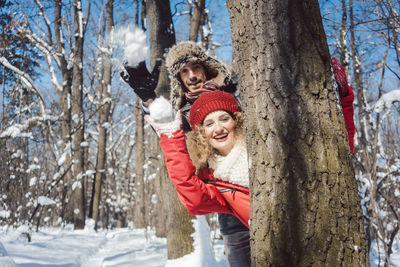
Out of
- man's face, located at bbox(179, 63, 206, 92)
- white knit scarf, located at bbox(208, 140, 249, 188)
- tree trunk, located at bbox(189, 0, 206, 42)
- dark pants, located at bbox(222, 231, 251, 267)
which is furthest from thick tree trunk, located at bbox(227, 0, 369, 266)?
tree trunk, located at bbox(189, 0, 206, 42)

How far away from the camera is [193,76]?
6.39ft

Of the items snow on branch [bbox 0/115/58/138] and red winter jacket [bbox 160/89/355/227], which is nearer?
red winter jacket [bbox 160/89/355/227]

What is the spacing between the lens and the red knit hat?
62.2 inches

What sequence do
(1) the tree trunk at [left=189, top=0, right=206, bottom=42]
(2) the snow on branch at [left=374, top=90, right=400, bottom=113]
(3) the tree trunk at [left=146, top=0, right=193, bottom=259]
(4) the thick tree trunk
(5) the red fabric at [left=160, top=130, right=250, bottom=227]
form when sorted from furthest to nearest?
(1) the tree trunk at [left=189, top=0, right=206, bottom=42], (3) the tree trunk at [left=146, top=0, right=193, bottom=259], (2) the snow on branch at [left=374, top=90, right=400, bottom=113], (5) the red fabric at [left=160, top=130, right=250, bottom=227], (4) the thick tree trunk

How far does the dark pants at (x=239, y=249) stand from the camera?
165cm

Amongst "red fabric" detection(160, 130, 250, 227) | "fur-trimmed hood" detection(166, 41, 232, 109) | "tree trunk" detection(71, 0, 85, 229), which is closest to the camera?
"red fabric" detection(160, 130, 250, 227)

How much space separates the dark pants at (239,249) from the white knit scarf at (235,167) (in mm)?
404

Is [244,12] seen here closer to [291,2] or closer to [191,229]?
[291,2]

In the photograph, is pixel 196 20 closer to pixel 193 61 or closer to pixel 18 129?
pixel 18 129

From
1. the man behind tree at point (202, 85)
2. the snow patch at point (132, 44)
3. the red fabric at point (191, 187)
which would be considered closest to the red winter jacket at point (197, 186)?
the red fabric at point (191, 187)

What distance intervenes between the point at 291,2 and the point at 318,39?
166 mm

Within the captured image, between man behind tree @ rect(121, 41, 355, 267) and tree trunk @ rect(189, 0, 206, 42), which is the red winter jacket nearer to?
man behind tree @ rect(121, 41, 355, 267)

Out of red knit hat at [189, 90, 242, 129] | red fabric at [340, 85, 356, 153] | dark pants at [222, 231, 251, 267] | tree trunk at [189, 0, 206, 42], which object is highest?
tree trunk at [189, 0, 206, 42]

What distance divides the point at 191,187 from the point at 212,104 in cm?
49
